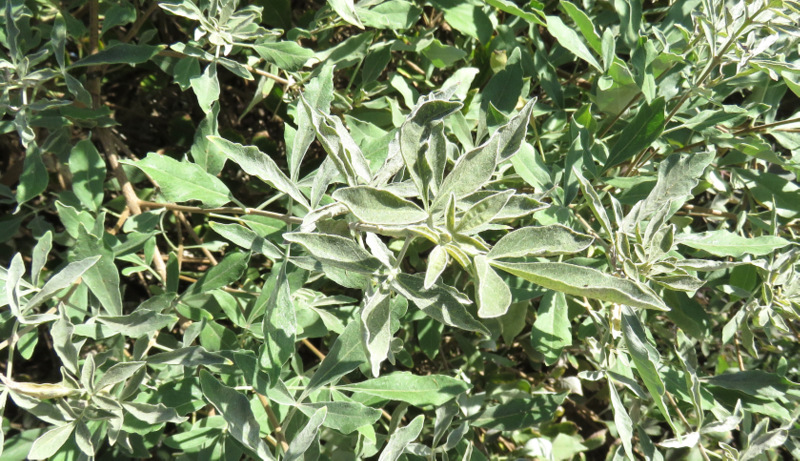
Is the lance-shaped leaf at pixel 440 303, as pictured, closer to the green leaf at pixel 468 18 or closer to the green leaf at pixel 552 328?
the green leaf at pixel 552 328

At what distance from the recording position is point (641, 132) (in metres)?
1.39

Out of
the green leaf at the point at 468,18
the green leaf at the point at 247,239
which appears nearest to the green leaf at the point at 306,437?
the green leaf at the point at 247,239

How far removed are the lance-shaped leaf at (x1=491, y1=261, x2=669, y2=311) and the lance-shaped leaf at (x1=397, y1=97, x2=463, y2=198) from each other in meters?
0.18

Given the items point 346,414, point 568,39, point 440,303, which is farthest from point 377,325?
point 568,39

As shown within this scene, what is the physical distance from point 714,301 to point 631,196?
72cm

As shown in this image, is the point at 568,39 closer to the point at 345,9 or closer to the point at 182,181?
the point at 345,9

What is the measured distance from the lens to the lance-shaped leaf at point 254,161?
Answer: 3.49 feet

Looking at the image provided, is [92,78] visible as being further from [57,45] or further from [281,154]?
[281,154]

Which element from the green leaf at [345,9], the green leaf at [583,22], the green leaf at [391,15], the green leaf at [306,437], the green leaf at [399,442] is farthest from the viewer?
the green leaf at [391,15]

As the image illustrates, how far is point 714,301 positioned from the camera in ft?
6.50

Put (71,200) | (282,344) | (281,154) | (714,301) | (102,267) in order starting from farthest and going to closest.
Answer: (281,154), (714,301), (71,200), (102,267), (282,344)

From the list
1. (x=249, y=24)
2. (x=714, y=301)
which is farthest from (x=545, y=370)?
(x=249, y=24)

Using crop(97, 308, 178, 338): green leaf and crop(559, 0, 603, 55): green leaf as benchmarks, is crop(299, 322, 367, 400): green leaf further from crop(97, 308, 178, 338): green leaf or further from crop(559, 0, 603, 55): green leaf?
crop(559, 0, 603, 55): green leaf

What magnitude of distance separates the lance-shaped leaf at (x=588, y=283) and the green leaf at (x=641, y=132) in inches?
25.5
